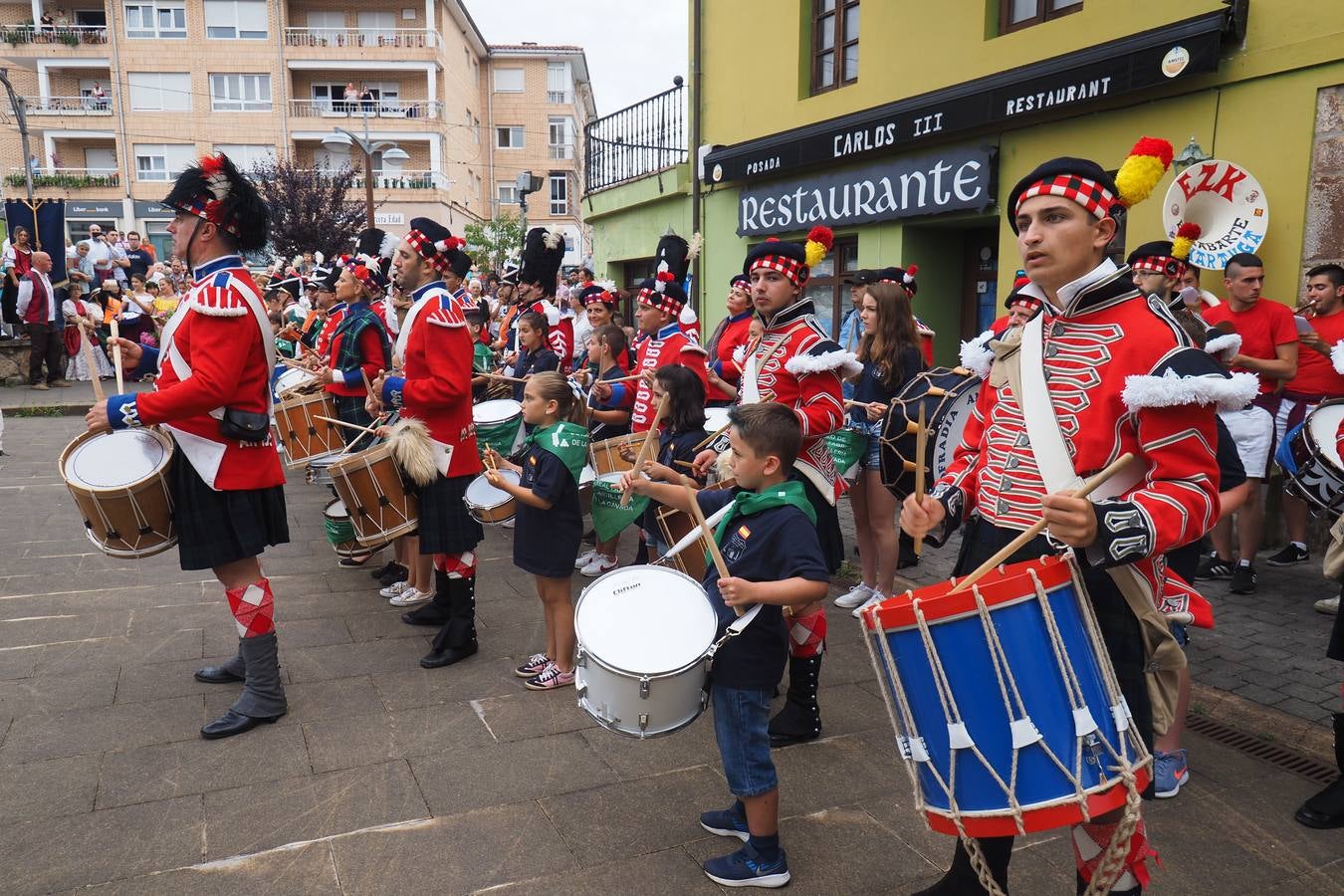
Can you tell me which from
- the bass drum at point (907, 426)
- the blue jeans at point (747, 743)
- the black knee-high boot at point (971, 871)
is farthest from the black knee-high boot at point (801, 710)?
the bass drum at point (907, 426)

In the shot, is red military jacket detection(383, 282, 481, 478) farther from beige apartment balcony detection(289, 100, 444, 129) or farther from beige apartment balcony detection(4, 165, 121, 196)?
beige apartment balcony detection(4, 165, 121, 196)

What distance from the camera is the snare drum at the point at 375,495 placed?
4.71 meters

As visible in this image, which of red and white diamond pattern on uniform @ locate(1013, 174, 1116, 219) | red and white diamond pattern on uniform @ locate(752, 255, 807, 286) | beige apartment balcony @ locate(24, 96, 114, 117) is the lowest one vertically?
red and white diamond pattern on uniform @ locate(752, 255, 807, 286)

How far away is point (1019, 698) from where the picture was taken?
2.01 meters

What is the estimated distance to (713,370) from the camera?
662 centimetres

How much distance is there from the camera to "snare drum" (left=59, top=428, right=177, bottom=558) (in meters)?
3.78

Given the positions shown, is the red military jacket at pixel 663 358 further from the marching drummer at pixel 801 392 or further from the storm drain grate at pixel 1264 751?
the storm drain grate at pixel 1264 751

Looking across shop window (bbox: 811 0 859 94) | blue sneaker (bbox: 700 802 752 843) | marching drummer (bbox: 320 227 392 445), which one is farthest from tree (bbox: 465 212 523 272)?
blue sneaker (bbox: 700 802 752 843)

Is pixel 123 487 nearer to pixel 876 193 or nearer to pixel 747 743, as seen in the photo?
pixel 747 743

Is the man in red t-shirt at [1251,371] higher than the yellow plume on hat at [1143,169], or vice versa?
the yellow plume on hat at [1143,169]

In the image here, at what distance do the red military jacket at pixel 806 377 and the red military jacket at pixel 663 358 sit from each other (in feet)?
4.87

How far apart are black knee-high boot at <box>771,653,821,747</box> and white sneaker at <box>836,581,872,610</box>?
67.8 inches

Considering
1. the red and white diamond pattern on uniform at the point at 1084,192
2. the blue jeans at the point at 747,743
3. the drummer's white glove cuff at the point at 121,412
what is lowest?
the blue jeans at the point at 747,743

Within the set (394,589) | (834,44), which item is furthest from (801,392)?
(834,44)
